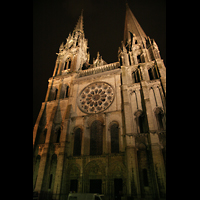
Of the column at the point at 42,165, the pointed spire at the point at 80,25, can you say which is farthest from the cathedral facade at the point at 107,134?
the pointed spire at the point at 80,25

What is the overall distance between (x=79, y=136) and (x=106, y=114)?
4488 mm

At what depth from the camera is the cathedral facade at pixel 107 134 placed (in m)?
12.3

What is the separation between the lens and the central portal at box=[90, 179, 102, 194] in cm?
1311

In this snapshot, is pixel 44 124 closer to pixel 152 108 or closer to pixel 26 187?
pixel 152 108

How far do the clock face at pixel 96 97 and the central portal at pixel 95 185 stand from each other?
800cm

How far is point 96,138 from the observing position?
15.9m

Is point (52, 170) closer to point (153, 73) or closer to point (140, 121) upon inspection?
point (140, 121)

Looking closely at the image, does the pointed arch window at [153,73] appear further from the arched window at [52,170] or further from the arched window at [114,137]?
the arched window at [52,170]

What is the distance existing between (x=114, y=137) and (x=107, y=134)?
0.87m

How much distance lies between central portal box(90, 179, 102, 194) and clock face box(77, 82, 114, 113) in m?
8.00

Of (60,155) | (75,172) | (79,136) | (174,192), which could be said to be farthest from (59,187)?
(174,192)

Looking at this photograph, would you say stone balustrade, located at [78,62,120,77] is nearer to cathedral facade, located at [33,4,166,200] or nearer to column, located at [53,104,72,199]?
cathedral facade, located at [33,4,166,200]

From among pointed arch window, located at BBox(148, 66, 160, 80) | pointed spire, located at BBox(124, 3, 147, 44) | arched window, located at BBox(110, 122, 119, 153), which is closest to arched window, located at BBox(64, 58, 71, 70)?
pointed spire, located at BBox(124, 3, 147, 44)

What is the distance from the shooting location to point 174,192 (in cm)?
227
